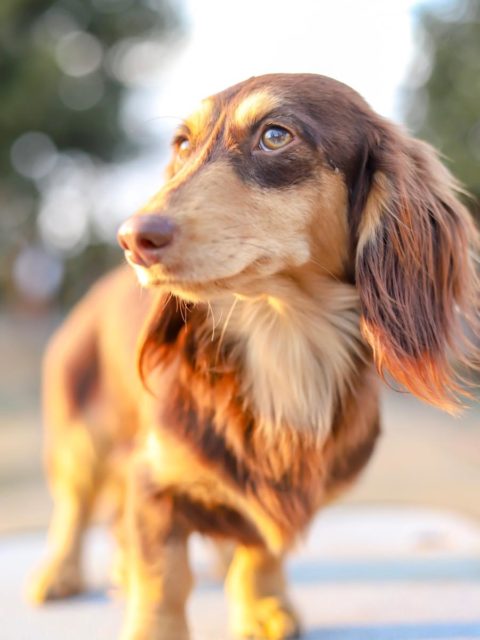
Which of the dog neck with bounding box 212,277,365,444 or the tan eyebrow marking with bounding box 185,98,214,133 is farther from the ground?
the tan eyebrow marking with bounding box 185,98,214,133

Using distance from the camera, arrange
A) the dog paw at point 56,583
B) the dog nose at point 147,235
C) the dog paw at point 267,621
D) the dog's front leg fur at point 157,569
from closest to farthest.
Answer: the dog nose at point 147,235, the dog's front leg fur at point 157,569, the dog paw at point 267,621, the dog paw at point 56,583

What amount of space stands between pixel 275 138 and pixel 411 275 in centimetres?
39

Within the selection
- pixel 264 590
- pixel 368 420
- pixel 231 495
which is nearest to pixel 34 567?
pixel 264 590

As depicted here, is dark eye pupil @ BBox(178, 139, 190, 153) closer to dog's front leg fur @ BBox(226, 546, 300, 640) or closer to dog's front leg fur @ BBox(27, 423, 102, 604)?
dog's front leg fur @ BBox(226, 546, 300, 640)

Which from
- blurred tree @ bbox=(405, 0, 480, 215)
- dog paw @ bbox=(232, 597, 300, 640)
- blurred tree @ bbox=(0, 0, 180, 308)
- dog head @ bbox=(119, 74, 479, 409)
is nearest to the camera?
dog head @ bbox=(119, 74, 479, 409)

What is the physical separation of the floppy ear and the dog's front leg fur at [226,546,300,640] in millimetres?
669

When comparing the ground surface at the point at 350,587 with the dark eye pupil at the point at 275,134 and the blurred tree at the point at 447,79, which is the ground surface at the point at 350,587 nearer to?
the dark eye pupil at the point at 275,134

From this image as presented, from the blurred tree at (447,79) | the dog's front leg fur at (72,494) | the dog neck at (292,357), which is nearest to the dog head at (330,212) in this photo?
the dog neck at (292,357)

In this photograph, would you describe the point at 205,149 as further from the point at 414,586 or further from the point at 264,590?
the point at 414,586

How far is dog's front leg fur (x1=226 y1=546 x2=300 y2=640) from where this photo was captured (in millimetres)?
1857

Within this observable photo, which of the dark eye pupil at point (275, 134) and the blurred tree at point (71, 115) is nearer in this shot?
the dark eye pupil at point (275, 134)

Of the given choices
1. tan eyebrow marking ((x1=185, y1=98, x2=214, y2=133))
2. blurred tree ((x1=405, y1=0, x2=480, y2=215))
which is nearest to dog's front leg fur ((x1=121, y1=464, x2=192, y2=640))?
tan eyebrow marking ((x1=185, y1=98, x2=214, y2=133))

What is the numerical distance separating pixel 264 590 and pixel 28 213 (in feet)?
45.4

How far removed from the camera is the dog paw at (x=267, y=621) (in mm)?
1840
